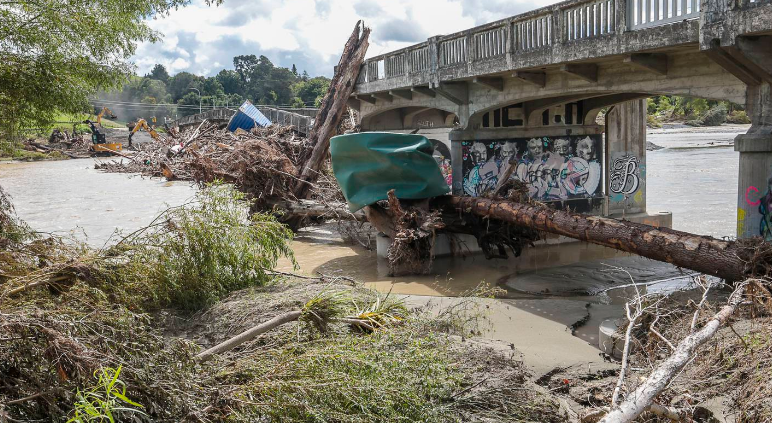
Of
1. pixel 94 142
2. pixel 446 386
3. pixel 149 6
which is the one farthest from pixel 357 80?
pixel 94 142

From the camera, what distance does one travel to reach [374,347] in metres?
6.75

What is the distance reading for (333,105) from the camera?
23328mm

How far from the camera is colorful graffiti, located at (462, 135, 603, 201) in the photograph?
20391mm

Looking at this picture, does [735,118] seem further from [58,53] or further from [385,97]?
[58,53]

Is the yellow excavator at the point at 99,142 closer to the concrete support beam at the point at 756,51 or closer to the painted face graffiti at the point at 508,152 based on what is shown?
the painted face graffiti at the point at 508,152

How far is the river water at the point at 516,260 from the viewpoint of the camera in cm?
1255

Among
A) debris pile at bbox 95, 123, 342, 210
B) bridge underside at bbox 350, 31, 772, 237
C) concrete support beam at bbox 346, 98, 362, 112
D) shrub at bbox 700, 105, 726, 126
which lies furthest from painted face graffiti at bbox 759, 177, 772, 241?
shrub at bbox 700, 105, 726, 126

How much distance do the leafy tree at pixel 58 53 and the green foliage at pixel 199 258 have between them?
12.8 ft

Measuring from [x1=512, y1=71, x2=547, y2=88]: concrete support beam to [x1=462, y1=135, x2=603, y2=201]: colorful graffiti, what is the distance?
3567 millimetres

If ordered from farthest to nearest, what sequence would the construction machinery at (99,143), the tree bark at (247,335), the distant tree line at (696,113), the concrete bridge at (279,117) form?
the distant tree line at (696,113)
the construction machinery at (99,143)
the concrete bridge at (279,117)
the tree bark at (247,335)

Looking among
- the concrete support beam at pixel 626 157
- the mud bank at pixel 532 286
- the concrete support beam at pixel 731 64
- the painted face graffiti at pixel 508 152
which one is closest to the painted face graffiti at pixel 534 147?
the painted face graffiti at pixel 508 152

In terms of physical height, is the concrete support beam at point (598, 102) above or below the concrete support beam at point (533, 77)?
below

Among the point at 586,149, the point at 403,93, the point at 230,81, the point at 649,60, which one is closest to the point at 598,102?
the point at 586,149

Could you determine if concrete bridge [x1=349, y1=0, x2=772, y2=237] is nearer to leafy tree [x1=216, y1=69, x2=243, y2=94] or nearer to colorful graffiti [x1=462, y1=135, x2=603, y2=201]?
colorful graffiti [x1=462, y1=135, x2=603, y2=201]
